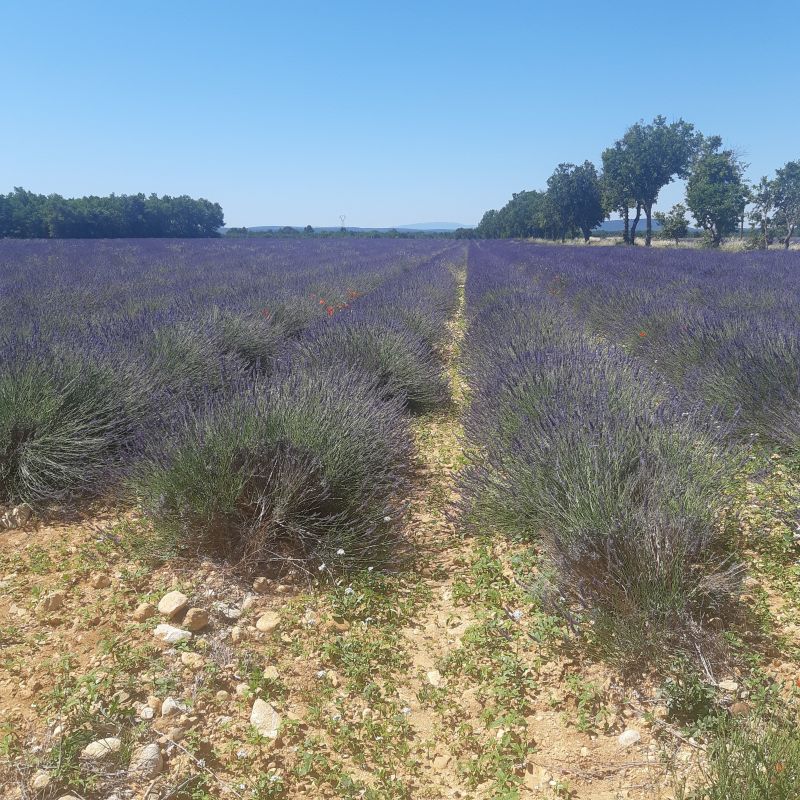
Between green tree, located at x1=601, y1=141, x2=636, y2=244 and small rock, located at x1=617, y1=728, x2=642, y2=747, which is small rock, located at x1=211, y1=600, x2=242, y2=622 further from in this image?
green tree, located at x1=601, y1=141, x2=636, y2=244

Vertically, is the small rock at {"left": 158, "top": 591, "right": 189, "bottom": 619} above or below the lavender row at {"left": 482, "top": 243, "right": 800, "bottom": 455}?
below

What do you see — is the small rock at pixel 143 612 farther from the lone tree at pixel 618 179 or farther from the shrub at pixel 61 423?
the lone tree at pixel 618 179

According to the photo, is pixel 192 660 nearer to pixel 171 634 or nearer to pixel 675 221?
pixel 171 634

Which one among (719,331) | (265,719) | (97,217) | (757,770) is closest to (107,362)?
(265,719)

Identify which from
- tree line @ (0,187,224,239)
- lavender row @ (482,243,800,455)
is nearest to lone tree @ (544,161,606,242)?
tree line @ (0,187,224,239)

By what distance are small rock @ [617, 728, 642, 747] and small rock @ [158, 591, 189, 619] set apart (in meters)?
1.57

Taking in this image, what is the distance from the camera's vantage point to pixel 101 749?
5.07 ft

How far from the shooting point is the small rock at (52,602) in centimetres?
218

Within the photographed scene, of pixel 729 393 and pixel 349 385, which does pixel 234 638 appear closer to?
pixel 349 385

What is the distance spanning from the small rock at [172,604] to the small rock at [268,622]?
294mm

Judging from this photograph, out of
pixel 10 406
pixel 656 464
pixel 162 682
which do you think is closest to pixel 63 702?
pixel 162 682

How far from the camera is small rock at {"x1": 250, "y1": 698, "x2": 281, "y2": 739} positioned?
170cm

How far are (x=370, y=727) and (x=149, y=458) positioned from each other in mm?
1772

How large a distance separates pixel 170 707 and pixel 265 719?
0.29 m
